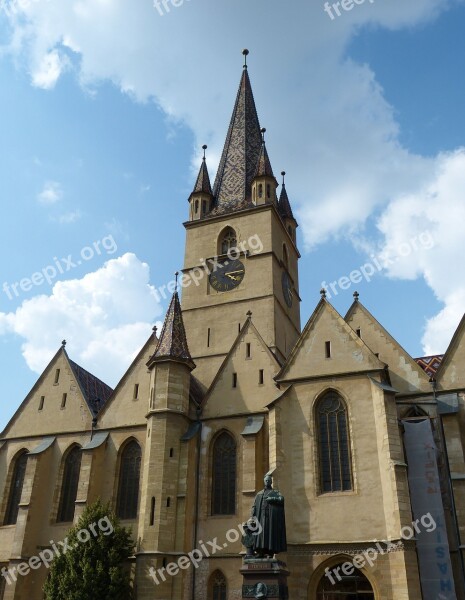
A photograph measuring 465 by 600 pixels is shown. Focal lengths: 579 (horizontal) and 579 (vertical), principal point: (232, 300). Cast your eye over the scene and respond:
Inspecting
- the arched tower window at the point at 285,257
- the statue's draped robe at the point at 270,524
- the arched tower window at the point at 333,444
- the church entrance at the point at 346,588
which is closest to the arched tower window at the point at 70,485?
the arched tower window at the point at 333,444

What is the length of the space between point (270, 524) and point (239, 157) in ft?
99.2

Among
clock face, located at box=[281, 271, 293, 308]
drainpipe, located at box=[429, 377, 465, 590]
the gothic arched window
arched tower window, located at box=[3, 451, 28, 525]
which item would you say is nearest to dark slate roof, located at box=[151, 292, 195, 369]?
the gothic arched window

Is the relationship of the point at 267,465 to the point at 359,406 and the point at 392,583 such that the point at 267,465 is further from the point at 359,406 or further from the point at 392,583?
the point at 392,583

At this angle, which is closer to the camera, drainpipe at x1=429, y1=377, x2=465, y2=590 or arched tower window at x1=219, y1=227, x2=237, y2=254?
drainpipe at x1=429, y1=377, x2=465, y2=590

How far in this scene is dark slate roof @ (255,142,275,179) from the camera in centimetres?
3741

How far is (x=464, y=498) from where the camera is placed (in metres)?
20.5

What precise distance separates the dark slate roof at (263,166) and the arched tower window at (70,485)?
20.4 m

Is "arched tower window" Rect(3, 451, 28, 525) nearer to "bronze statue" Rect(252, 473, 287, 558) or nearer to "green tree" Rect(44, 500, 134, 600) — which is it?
"green tree" Rect(44, 500, 134, 600)

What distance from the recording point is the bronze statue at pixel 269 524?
14.9 m

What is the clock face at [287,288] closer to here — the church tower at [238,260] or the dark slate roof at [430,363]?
the church tower at [238,260]

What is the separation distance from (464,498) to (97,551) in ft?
44.1

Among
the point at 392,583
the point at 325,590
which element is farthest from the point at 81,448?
the point at 392,583

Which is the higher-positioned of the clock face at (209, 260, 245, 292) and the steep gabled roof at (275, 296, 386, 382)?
the clock face at (209, 260, 245, 292)

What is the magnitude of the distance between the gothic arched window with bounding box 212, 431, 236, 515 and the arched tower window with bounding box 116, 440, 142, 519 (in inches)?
143
